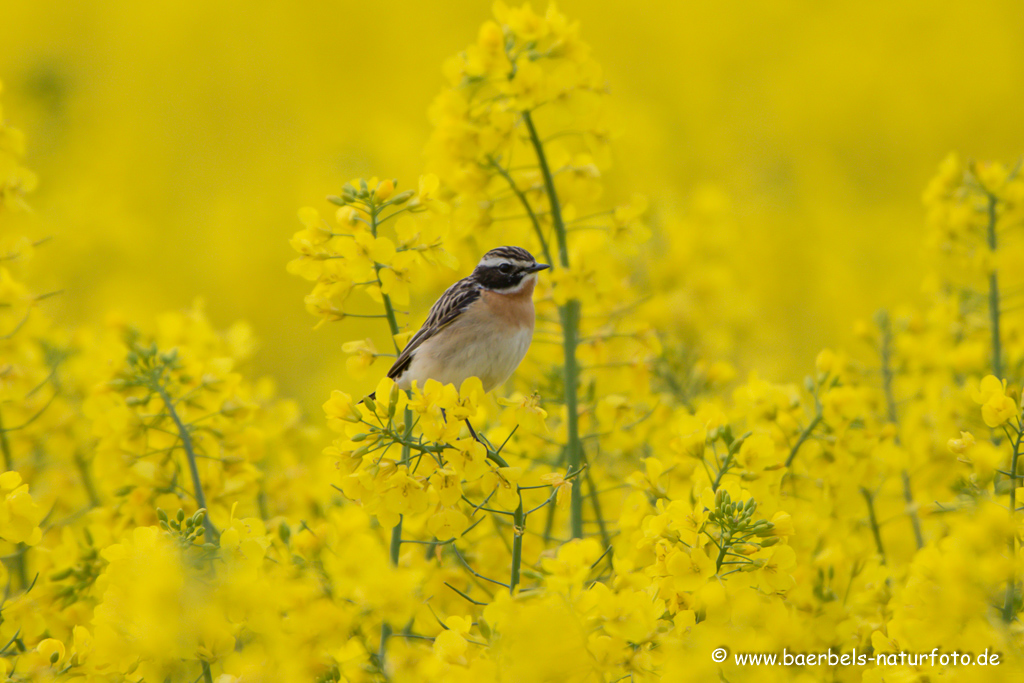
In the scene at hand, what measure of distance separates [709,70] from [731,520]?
42.1 feet

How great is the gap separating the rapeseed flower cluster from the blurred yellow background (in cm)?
58

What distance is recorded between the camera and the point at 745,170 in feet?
37.9

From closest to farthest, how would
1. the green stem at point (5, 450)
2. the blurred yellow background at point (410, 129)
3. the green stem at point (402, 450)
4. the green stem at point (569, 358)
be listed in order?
1. the green stem at point (402, 450)
2. the green stem at point (569, 358)
3. the green stem at point (5, 450)
4. the blurred yellow background at point (410, 129)

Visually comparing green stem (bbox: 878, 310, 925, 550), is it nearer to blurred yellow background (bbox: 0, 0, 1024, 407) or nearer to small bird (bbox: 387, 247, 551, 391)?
blurred yellow background (bbox: 0, 0, 1024, 407)

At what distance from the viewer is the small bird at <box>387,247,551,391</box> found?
3137 millimetres

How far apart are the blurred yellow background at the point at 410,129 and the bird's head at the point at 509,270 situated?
753 millimetres

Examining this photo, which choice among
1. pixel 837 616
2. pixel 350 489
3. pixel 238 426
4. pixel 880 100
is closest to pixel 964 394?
pixel 837 616

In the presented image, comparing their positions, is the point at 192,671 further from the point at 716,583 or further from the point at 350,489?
the point at 716,583

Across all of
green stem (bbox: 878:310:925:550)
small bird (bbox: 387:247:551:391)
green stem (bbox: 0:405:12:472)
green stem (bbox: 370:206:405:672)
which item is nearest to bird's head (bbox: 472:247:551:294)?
small bird (bbox: 387:247:551:391)

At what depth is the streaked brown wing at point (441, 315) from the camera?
10.5 ft

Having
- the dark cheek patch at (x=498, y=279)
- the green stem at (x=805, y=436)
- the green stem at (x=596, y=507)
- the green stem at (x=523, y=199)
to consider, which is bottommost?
the green stem at (x=596, y=507)

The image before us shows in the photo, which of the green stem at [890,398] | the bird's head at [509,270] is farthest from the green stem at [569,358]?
the green stem at [890,398]

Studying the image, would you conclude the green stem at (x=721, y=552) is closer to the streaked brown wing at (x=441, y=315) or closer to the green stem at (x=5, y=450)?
the streaked brown wing at (x=441, y=315)

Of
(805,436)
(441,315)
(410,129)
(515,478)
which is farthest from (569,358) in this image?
(410,129)
